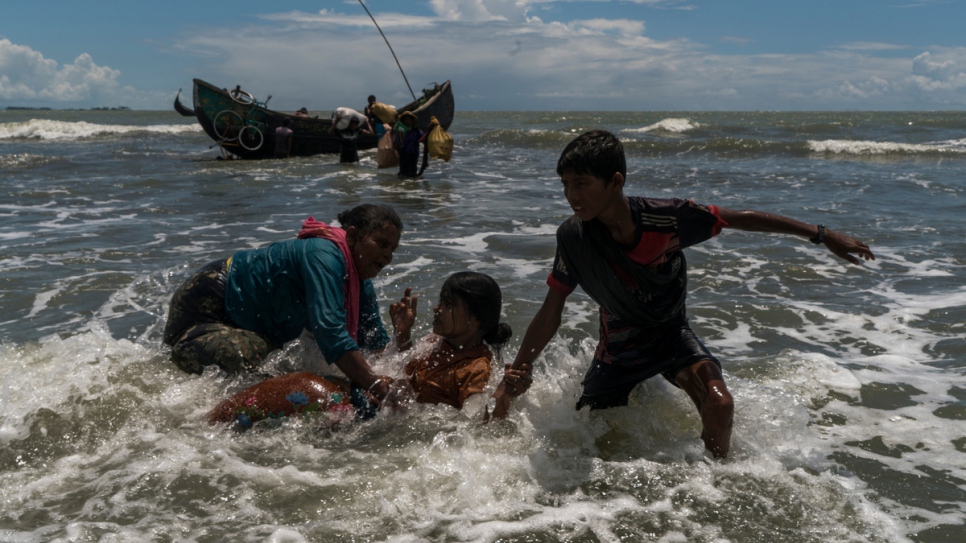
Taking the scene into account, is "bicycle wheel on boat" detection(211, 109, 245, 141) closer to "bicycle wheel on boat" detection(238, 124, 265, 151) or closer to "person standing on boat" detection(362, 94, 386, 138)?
"bicycle wheel on boat" detection(238, 124, 265, 151)

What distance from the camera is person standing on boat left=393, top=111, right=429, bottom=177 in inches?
610

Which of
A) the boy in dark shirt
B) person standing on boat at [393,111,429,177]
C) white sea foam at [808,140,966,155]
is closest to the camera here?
the boy in dark shirt

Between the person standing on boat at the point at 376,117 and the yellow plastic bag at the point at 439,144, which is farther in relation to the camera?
the person standing on boat at the point at 376,117

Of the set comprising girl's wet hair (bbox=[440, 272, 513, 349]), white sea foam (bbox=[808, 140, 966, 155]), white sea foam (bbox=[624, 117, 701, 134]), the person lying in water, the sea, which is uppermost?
white sea foam (bbox=[624, 117, 701, 134])

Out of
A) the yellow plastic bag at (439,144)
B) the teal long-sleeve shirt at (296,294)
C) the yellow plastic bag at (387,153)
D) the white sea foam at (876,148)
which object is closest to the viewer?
the teal long-sleeve shirt at (296,294)

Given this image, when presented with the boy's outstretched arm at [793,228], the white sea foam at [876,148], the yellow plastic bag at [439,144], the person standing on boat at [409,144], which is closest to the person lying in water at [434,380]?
the boy's outstretched arm at [793,228]

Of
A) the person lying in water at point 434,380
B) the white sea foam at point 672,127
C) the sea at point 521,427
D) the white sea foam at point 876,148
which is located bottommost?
the sea at point 521,427

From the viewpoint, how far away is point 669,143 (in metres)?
25.2

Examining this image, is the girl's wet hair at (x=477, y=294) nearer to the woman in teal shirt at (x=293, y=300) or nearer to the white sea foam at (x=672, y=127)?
the woman in teal shirt at (x=293, y=300)

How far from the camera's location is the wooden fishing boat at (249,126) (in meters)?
20.5

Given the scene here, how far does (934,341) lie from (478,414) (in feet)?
11.4

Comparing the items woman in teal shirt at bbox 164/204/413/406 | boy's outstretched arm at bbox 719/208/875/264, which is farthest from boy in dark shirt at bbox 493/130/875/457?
woman in teal shirt at bbox 164/204/413/406

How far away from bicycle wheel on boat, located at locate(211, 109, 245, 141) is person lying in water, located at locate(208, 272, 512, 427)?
1824cm

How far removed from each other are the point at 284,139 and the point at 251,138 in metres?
0.89
